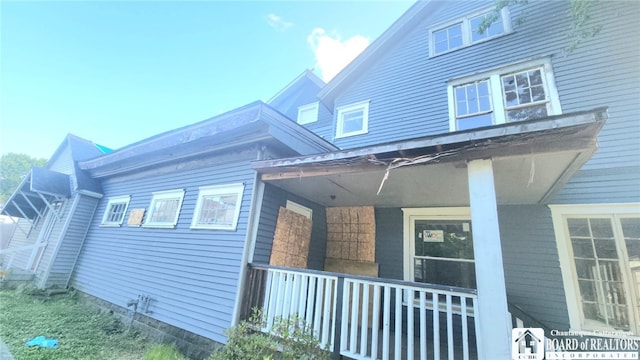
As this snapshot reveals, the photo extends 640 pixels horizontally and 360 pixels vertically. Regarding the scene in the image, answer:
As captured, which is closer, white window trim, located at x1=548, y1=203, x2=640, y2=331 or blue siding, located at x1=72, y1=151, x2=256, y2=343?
white window trim, located at x1=548, y1=203, x2=640, y2=331

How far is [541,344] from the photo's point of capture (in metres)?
2.66

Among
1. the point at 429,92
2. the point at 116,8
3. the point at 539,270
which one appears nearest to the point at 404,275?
the point at 539,270

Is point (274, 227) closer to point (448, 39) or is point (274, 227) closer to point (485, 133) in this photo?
point (485, 133)

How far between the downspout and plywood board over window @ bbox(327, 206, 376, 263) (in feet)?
7.18

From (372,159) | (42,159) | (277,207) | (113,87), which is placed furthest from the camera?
(42,159)

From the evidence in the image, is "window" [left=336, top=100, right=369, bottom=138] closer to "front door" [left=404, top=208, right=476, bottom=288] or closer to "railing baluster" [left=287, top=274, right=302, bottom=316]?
"front door" [left=404, top=208, right=476, bottom=288]

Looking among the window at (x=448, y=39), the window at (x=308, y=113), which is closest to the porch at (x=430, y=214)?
the window at (x=448, y=39)

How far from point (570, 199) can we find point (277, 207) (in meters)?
5.21

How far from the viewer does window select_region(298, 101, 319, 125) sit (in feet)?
35.6

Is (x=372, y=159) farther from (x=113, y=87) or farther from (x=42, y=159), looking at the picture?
(x=42, y=159)

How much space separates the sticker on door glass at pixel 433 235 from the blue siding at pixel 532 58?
82.1 inches

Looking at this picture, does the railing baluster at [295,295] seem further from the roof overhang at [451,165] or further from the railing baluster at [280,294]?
the roof overhang at [451,165]

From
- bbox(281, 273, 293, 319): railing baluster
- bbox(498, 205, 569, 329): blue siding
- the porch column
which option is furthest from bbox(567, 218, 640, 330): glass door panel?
bbox(281, 273, 293, 319): railing baluster

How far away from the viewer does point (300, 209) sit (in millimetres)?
5445
